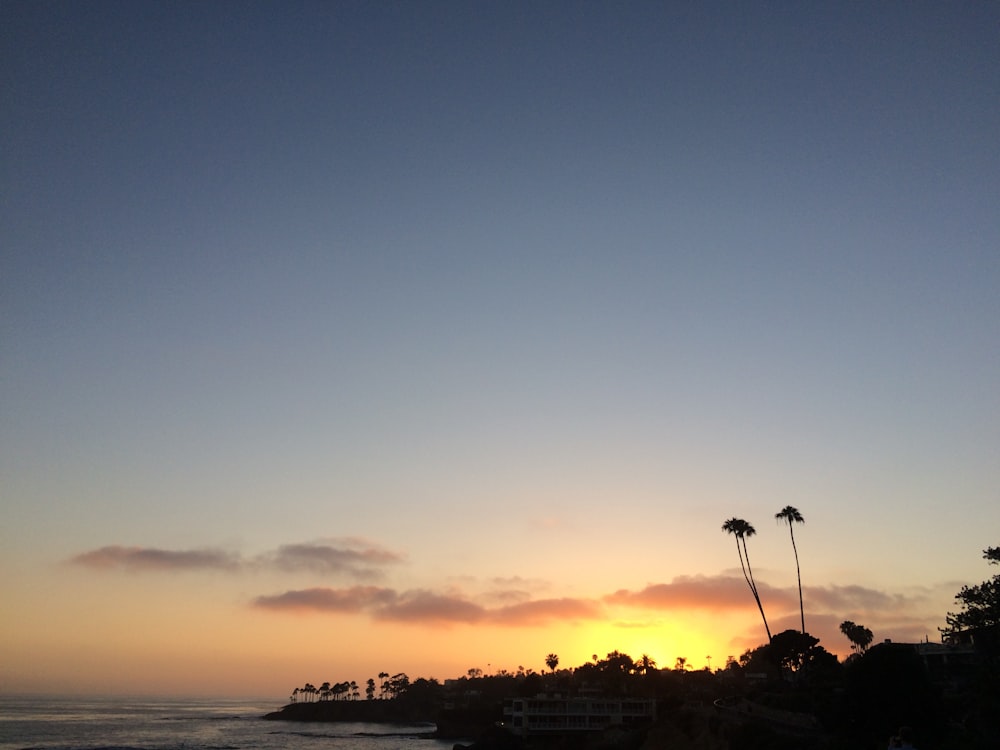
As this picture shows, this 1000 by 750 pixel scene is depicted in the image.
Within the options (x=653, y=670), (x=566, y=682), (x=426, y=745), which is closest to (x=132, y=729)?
(x=426, y=745)

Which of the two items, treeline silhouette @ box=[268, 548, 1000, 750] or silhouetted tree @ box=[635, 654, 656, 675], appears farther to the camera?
silhouetted tree @ box=[635, 654, 656, 675]

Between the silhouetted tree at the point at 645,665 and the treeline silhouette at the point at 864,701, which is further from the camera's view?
the silhouetted tree at the point at 645,665

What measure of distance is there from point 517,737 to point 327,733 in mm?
92999

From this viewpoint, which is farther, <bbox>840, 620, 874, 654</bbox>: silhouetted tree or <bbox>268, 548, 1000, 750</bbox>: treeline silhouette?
<bbox>840, 620, 874, 654</bbox>: silhouetted tree

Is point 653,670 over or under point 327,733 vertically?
over

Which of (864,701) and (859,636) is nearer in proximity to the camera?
(864,701)

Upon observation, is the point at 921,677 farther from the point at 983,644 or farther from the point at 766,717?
the point at 766,717

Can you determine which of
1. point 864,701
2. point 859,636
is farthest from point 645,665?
point 864,701

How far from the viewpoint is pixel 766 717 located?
A: 230 feet

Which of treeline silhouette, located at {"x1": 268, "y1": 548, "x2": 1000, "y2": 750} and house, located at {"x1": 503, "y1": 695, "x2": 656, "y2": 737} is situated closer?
treeline silhouette, located at {"x1": 268, "y1": 548, "x2": 1000, "y2": 750}

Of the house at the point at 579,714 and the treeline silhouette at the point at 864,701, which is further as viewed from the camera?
the house at the point at 579,714

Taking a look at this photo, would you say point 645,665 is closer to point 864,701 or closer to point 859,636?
point 859,636

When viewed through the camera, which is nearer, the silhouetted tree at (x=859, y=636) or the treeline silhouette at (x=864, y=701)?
the treeline silhouette at (x=864, y=701)

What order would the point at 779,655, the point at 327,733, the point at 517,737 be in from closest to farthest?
the point at 779,655
the point at 517,737
the point at 327,733
